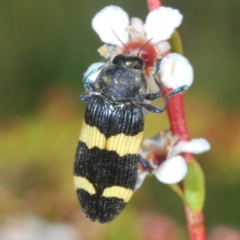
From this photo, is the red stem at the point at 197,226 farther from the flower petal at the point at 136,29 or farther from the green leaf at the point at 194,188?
the flower petal at the point at 136,29

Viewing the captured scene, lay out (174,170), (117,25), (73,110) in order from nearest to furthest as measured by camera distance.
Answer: (174,170), (117,25), (73,110)

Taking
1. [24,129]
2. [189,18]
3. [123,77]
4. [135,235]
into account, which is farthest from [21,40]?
[123,77]

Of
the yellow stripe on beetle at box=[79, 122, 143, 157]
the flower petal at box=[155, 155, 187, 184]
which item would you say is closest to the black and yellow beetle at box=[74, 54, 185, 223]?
the yellow stripe on beetle at box=[79, 122, 143, 157]

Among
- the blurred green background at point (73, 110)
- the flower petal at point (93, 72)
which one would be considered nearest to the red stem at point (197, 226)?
the flower petal at point (93, 72)

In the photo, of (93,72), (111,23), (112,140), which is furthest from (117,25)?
(112,140)

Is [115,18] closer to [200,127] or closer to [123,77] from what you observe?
[123,77]

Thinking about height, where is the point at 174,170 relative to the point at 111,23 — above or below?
below

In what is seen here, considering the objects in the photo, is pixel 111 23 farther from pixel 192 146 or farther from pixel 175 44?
pixel 192 146
